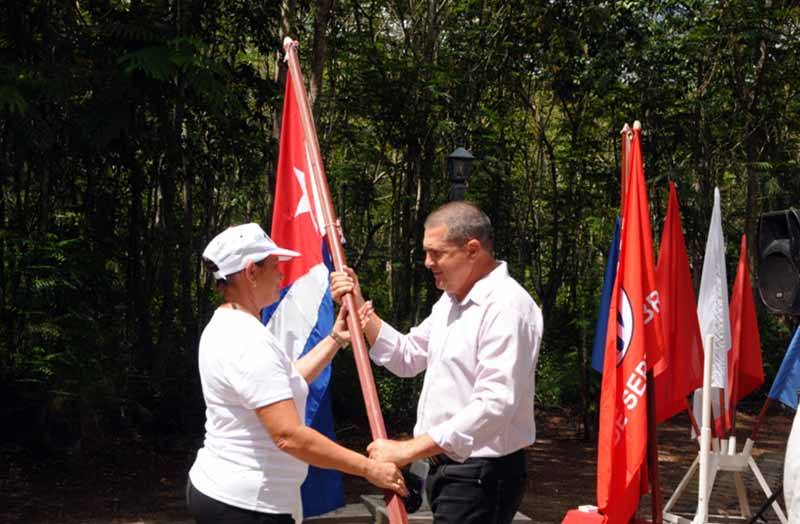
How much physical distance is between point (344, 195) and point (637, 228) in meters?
13.6

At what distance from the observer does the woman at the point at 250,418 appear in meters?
3.01

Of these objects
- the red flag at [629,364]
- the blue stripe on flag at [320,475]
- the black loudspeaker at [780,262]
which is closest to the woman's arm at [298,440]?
the blue stripe on flag at [320,475]

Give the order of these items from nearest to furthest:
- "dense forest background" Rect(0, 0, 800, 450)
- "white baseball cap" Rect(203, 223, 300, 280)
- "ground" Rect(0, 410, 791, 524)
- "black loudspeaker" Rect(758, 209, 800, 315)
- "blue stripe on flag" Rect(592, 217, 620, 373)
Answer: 1. "white baseball cap" Rect(203, 223, 300, 280)
2. "black loudspeaker" Rect(758, 209, 800, 315)
3. "blue stripe on flag" Rect(592, 217, 620, 373)
4. "ground" Rect(0, 410, 791, 524)
5. "dense forest background" Rect(0, 0, 800, 450)

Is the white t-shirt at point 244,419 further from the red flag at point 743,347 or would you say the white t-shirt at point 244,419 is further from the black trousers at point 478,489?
the red flag at point 743,347

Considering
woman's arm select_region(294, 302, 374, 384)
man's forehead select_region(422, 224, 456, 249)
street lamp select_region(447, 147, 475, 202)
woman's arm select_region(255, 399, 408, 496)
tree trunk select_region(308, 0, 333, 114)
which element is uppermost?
tree trunk select_region(308, 0, 333, 114)

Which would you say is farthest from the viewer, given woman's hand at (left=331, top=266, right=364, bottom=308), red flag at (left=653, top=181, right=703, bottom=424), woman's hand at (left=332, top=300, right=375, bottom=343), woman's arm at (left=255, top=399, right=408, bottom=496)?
red flag at (left=653, top=181, right=703, bottom=424)

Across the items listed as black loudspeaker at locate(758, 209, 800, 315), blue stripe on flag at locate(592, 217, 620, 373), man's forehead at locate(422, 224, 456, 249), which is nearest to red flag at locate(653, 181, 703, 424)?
blue stripe on flag at locate(592, 217, 620, 373)

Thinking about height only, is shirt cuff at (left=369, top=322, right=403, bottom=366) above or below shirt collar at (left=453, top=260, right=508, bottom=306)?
below

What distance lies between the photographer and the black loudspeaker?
7287 mm

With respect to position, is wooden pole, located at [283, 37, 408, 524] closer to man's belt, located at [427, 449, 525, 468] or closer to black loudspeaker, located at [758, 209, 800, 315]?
man's belt, located at [427, 449, 525, 468]

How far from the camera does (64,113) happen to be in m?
11.0

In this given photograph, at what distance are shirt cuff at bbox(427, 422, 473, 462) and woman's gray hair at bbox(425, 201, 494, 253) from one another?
2.36 feet

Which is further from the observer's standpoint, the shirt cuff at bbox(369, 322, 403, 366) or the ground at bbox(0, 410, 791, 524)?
the ground at bbox(0, 410, 791, 524)

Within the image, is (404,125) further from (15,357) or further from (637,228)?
(637,228)
